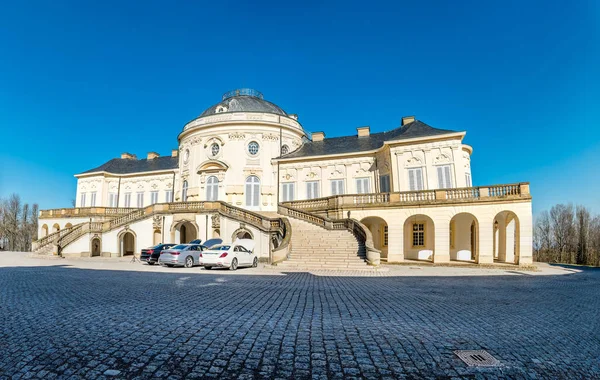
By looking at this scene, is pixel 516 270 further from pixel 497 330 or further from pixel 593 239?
pixel 593 239

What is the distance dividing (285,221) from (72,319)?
728 inches

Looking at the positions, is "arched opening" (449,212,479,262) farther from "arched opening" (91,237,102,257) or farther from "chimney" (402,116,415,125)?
"arched opening" (91,237,102,257)

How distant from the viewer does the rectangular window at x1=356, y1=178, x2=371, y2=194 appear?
31.4 m

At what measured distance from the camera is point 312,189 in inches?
1313

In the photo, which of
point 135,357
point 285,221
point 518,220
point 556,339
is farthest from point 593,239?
point 135,357

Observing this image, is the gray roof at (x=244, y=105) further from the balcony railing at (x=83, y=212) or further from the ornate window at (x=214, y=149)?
the balcony railing at (x=83, y=212)

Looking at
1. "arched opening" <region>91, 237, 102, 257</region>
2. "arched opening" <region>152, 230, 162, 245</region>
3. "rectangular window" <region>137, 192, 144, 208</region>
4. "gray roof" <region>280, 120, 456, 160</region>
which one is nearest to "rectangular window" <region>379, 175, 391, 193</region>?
"gray roof" <region>280, 120, 456, 160</region>

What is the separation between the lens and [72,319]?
6172 millimetres

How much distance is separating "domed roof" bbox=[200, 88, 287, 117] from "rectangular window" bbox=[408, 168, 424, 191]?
16.2 metres

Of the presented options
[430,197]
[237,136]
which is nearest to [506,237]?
[430,197]

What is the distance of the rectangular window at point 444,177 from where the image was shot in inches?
1062

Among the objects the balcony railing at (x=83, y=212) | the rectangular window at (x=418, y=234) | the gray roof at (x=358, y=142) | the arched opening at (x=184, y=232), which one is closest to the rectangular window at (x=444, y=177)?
the gray roof at (x=358, y=142)

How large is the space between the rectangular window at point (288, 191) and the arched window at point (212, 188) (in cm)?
690

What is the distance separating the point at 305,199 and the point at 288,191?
342 centimetres
